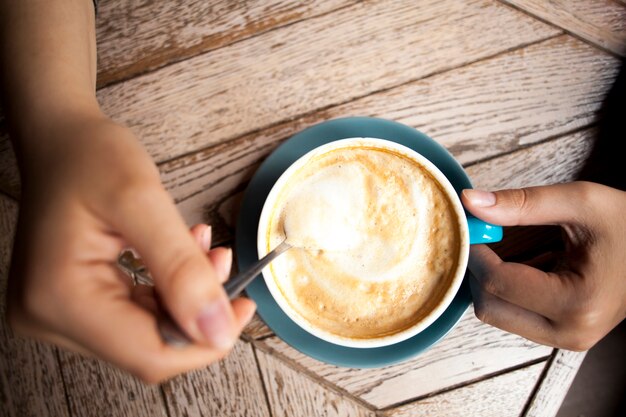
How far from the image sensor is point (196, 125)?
85 cm

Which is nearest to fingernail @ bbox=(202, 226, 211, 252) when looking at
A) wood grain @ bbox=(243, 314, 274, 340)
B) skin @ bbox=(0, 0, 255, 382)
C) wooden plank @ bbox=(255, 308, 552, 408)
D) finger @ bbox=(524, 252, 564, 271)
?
skin @ bbox=(0, 0, 255, 382)

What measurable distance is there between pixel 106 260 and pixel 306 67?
20.0 inches

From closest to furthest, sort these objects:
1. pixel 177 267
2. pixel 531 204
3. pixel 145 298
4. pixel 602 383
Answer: pixel 177 267, pixel 145 298, pixel 531 204, pixel 602 383

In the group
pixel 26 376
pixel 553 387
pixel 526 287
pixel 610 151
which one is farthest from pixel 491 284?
pixel 26 376

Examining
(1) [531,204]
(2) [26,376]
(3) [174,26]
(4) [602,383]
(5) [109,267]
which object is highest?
(3) [174,26]

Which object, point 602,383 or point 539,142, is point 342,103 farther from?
point 602,383

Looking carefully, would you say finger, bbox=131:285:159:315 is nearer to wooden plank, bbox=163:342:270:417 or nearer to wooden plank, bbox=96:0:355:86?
wooden plank, bbox=163:342:270:417

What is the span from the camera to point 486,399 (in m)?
0.83

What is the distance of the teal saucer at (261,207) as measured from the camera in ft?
2.51

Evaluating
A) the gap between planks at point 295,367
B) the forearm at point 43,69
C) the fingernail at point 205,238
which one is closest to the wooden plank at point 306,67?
the forearm at point 43,69

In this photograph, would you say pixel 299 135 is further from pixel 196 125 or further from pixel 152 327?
pixel 152 327

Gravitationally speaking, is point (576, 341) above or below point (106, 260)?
below

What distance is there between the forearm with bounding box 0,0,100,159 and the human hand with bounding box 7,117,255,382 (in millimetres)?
91

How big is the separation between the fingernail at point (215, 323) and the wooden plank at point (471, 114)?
370 millimetres
